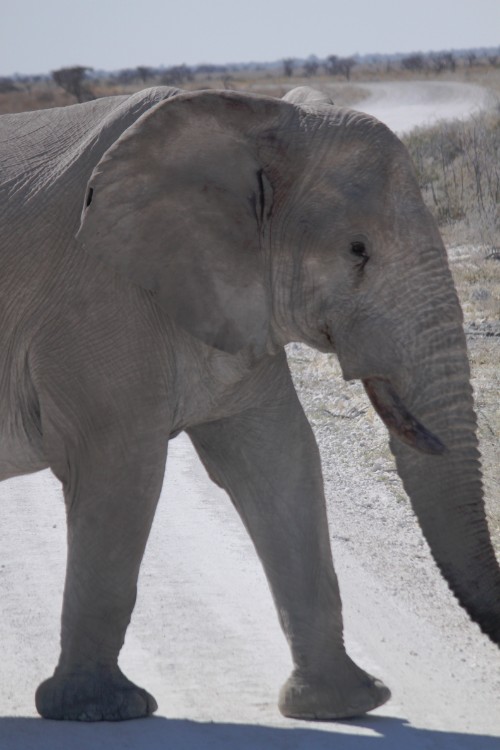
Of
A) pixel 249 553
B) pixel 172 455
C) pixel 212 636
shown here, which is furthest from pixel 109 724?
pixel 172 455

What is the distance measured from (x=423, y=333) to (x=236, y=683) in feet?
5.59

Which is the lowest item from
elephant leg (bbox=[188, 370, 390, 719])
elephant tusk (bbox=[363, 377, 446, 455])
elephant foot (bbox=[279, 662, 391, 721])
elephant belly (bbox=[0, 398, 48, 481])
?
elephant foot (bbox=[279, 662, 391, 721])

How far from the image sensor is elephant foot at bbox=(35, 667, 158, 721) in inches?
189

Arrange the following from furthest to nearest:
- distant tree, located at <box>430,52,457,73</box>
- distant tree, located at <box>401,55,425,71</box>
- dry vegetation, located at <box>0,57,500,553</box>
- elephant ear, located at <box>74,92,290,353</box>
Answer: distant tree, located at <box>401,55,425,71</box> → distant tree, located at <box>430,52,457,73</box> → dry vegetation, located at <box>0,57,500,553</box> → elephant ear, located at <box>74,92,290,353</box>

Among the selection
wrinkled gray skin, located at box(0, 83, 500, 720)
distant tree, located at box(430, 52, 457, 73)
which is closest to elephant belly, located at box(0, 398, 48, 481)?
wrinkled gray skin, located at box(0, 83, 500, 720)

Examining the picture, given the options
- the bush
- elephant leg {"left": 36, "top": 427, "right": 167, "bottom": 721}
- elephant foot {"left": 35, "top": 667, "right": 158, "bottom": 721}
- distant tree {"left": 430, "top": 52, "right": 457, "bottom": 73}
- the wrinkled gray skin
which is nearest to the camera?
the wrinkled gray skin

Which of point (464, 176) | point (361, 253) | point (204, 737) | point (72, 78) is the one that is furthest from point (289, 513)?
point (72, 78)

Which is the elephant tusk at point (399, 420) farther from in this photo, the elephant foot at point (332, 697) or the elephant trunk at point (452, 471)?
the elephant foot at point (332, 697)

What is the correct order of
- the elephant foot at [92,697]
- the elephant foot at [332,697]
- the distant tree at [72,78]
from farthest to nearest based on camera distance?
the distant tree at [72,78], the elephant foot at [332,697], the elephant foot at [92,697]

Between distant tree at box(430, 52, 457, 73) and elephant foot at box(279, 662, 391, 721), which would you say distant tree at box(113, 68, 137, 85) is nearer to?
distant tree at box(430, 52, 457, 73)

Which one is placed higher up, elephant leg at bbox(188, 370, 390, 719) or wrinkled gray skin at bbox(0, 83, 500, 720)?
wrinkled gray skin at bbox(0, 83, 500, 720)

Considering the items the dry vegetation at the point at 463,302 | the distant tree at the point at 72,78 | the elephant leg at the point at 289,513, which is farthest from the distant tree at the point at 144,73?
the elephant leg at the point at 289,513

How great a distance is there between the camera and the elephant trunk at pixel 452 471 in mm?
4340

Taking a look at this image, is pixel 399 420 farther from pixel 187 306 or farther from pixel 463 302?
pixel 463 302
